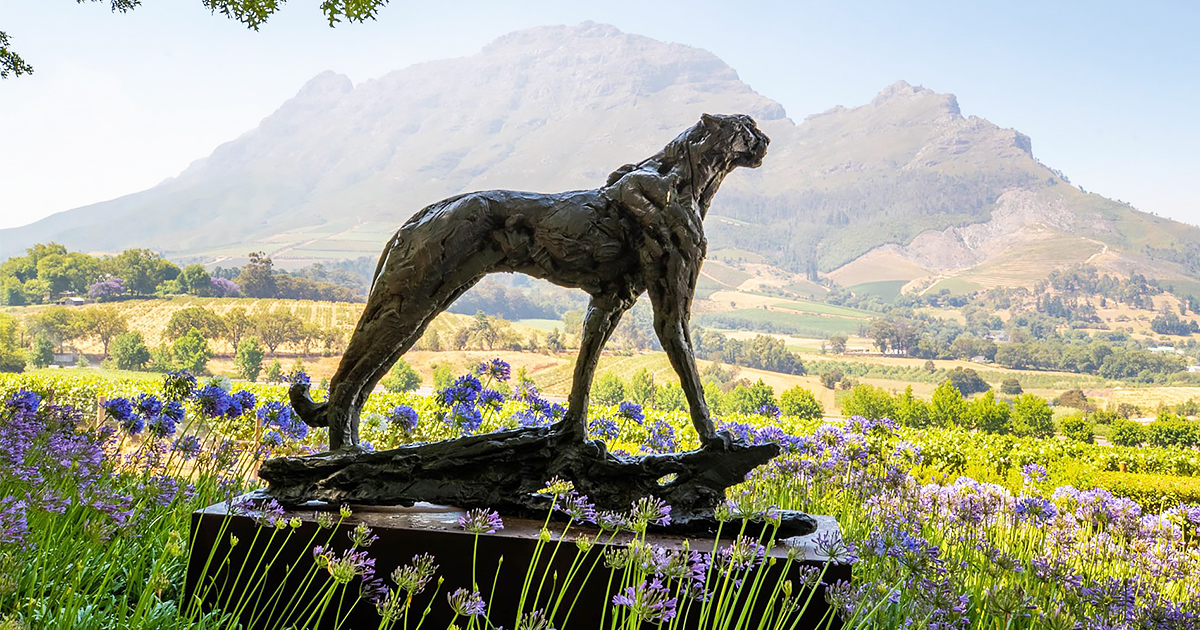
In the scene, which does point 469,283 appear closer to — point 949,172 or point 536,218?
point 536,218

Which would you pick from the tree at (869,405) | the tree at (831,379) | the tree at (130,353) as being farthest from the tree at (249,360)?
the tree at (831,379)

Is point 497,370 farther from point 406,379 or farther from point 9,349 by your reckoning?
point 9,349

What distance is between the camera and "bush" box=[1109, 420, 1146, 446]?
13.8 meters

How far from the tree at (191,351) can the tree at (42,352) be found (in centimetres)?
409

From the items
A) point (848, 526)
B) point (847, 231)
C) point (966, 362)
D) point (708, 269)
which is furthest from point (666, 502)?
point (847, 231)

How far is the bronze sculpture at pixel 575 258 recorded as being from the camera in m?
2.99

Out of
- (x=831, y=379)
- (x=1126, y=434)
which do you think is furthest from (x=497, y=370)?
(x=831, y=379)

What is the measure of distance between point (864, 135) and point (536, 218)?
80.4 m

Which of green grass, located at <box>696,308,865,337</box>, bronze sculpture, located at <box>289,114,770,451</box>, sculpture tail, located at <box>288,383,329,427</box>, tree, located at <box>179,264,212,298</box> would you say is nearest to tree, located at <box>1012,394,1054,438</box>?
bronze sculpture, located at <box>289,114,770,451</box>

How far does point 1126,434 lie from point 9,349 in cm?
3213

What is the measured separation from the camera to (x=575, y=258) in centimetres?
304

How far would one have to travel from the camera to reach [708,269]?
1800 inches

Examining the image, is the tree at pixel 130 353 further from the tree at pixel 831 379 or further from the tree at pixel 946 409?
the tree at pixel 831 379

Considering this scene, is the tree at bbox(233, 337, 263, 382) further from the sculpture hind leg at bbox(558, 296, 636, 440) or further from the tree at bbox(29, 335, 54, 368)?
the sculpture hind leg at bbox(558, 296, 636, 440)
